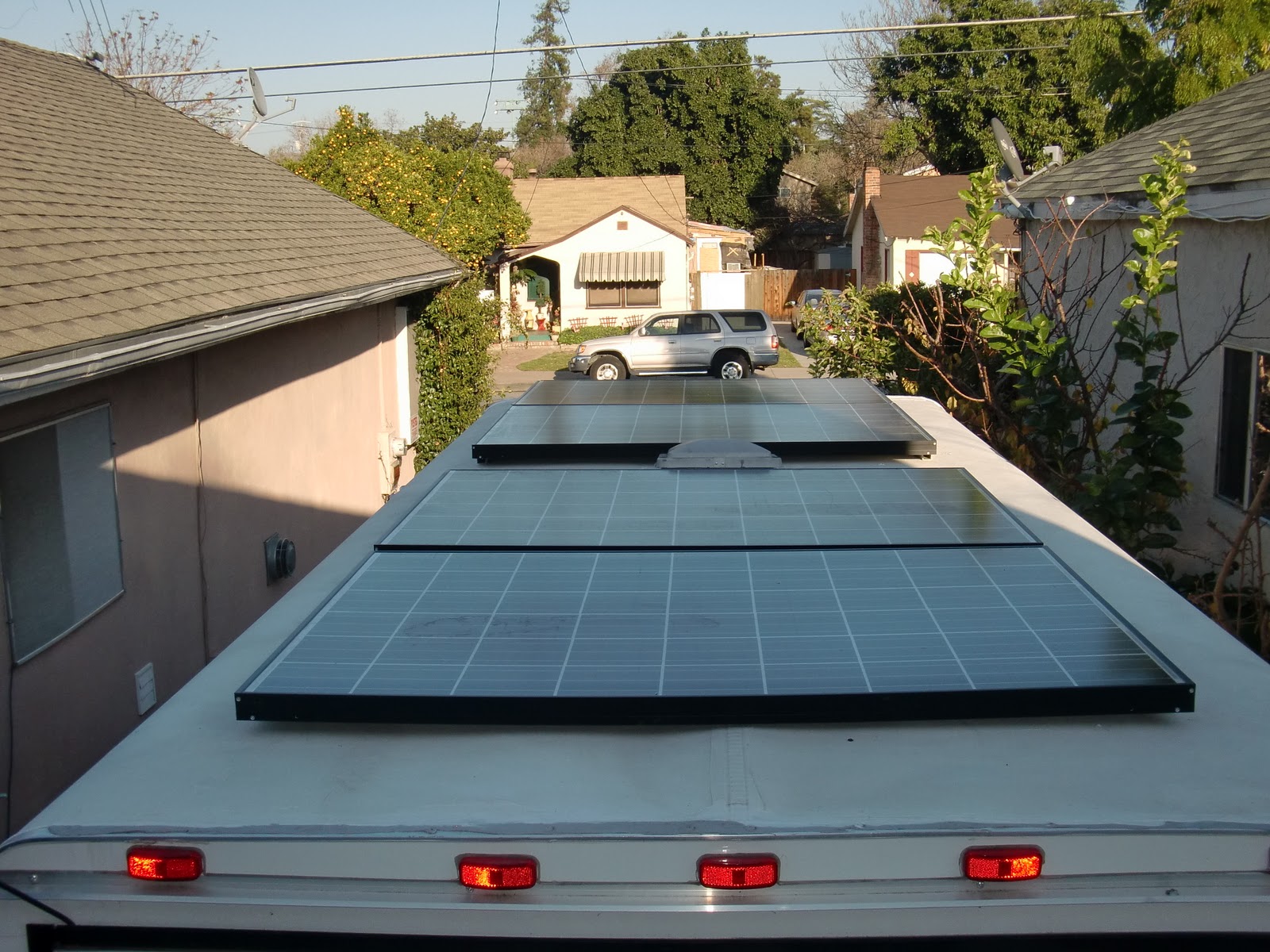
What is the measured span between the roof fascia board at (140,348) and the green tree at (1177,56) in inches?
524

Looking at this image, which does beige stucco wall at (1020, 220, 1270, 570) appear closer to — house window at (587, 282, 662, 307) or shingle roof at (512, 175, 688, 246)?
house window at (587, 282, 662, 307)

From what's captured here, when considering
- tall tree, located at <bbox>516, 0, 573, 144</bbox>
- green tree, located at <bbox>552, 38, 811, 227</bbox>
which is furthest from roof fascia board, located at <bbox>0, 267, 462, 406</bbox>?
tall tree, located at <bbox>516, 0, 573, 144</bbox>

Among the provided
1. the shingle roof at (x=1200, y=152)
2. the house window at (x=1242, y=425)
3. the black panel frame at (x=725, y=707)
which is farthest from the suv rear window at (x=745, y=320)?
the black panel frame at (x=725, y=707)

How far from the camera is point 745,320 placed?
28.6 m

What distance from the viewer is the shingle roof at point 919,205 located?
3575cm

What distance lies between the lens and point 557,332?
40500 mm

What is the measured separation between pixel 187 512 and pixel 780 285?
41.7 meters

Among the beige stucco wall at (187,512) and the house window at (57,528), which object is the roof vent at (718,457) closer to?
the beige stucco wall at (187,512)

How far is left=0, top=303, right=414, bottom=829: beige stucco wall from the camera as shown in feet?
19.5

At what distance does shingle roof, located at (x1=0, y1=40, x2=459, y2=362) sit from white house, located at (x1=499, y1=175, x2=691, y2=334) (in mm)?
25757

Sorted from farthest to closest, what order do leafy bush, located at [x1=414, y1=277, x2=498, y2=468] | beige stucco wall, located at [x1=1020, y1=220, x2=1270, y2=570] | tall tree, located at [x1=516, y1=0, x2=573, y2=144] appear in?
tall tree, located at [x1=516, y1=0, x2=573, y2=144], leafy bush, located at [x1=414, y1=277, x2=498, y2=468], beige stucco wall, located at [x1=1020, y1=220, x2=1270, y2=570]

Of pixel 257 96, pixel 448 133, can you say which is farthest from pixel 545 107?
pixel 257 96

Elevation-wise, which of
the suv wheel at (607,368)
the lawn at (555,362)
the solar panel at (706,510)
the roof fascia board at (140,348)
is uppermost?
the roof fascia board at (140,348)

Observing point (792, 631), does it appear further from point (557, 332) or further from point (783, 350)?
point (557, 332)
